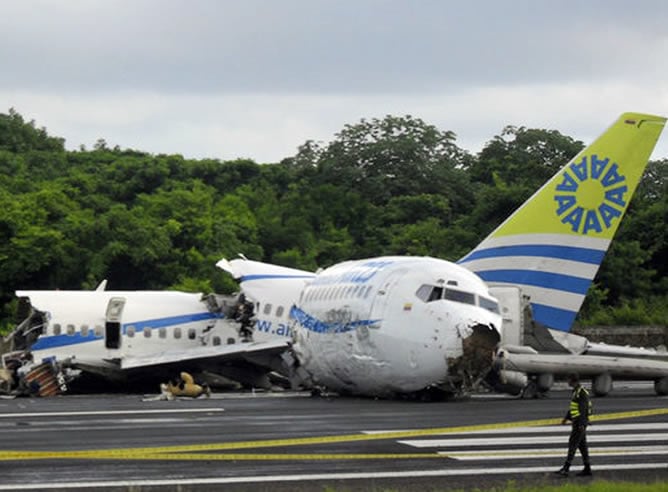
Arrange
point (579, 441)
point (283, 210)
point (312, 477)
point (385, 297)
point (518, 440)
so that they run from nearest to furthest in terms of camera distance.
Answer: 1. point (312, 477)
2. point (579, 441)
3. point (518, 440)
4. point (385, 297)
5. point (283, 210)

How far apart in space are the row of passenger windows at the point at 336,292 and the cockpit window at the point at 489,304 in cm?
296

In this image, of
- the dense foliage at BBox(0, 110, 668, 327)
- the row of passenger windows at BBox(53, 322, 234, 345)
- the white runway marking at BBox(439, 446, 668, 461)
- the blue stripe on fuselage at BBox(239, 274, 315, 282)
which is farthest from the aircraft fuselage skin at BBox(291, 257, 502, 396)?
the dense foliage at BBox(0, 110, 668, 327)

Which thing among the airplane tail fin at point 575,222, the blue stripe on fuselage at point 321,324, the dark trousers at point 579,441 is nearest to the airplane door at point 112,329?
the blue stripe on fuselage at point 321,324

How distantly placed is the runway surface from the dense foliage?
111 feet

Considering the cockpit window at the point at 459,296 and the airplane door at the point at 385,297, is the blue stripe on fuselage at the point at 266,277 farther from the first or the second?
the cockpit window at the point at 459,296

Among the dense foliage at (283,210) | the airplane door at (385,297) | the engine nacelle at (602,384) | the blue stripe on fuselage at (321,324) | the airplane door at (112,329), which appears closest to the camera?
the airplane door at (385,297)

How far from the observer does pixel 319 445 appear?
2709cm

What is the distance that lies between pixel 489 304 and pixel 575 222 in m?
6.87

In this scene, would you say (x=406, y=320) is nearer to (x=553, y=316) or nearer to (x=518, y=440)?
(x=553, y=316)

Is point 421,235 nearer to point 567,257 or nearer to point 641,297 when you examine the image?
point 641,297

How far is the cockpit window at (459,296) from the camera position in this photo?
37.9 m

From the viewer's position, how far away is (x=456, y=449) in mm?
26578

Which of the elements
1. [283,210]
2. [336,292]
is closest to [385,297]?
[336,292]

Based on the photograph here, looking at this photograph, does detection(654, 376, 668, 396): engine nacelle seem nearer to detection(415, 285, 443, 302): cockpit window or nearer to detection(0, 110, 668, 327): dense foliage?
detection(415, 285, 443, 302): cockpit window
